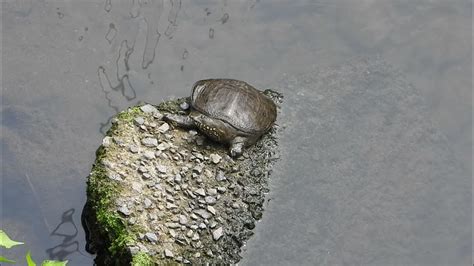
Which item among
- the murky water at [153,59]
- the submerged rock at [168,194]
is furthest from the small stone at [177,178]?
the murky water at [153,59]

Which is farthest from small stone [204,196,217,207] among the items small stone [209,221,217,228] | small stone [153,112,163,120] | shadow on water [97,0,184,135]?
shadow on water [97,0,184,135]

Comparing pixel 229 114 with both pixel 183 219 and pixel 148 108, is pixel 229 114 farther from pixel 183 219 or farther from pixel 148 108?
pixel 183 219

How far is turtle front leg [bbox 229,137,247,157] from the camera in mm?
6250

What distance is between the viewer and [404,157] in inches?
272

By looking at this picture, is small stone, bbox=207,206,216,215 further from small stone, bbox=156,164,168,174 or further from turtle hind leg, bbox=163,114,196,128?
turtle hind leg, bbox=163,114,196,128

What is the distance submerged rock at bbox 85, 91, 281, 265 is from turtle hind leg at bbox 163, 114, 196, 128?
70mm

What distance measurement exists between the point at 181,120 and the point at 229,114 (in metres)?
0.44

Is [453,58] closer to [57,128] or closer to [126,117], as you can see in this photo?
[126,117]

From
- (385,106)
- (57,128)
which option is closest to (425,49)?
(385,106)

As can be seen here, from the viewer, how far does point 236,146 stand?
6.27m

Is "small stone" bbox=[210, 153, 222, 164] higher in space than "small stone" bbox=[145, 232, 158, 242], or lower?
higher

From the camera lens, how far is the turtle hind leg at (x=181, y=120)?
6359 millimetres

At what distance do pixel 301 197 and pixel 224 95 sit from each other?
1.19 metres

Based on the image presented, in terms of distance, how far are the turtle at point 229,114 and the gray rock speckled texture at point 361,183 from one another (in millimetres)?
Answer: 369
